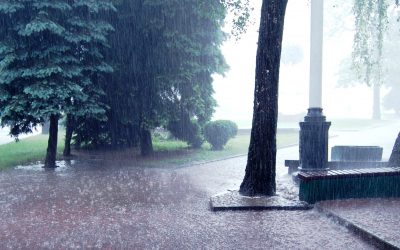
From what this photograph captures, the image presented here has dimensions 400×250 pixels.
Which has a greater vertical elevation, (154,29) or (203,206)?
(154,29)

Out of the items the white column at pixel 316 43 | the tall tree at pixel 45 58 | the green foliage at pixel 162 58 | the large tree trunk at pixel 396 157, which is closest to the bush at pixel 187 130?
the green foliage at pixel 162 58

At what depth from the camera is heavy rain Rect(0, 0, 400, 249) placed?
6203 millimetres

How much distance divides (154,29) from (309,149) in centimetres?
745

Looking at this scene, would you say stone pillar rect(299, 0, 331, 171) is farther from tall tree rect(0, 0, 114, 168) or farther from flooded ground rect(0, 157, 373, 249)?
tall tree rect(0, 0, 114, 168)

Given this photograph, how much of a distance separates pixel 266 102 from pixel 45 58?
7001mm

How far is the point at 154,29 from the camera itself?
14352 mm

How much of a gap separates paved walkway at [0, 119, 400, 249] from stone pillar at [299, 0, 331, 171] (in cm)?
80

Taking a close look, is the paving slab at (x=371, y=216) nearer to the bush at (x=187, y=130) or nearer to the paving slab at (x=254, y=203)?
the paving slab at (x=254, y=203)

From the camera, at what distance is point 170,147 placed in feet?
62.9

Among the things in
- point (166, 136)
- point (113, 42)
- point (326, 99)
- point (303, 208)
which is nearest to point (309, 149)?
point (303, 208)

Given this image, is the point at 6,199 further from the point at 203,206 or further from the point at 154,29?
the point at 154,29

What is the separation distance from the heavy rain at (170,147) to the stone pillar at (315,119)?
1.1 inches

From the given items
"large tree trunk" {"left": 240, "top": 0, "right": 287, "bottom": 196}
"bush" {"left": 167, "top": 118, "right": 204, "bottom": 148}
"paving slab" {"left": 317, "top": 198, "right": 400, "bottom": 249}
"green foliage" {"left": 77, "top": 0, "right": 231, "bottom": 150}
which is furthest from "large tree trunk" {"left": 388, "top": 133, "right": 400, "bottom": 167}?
"bush" {"left": 167, "top": 118, "right": 204, "bottom": 148}

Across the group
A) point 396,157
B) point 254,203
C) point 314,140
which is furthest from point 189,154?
point 254,203
